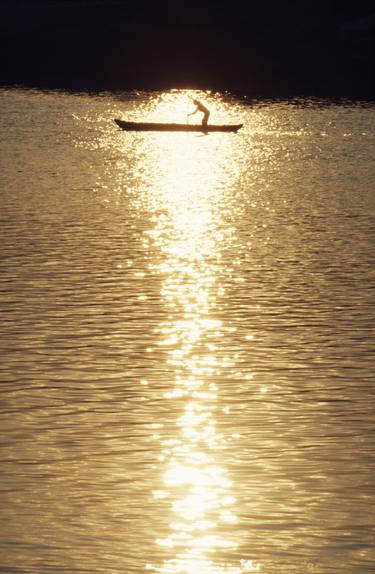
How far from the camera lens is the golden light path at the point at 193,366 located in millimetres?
23906

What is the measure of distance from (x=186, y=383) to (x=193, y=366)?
185 centimetres

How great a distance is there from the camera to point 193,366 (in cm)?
3644

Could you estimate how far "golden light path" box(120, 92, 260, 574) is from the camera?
2391 cm

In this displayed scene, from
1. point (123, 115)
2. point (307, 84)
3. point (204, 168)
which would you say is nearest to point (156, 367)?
point (204, 168)

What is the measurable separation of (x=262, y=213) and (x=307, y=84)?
430 ft

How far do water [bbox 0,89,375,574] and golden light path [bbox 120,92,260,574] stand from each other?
0.21 feet

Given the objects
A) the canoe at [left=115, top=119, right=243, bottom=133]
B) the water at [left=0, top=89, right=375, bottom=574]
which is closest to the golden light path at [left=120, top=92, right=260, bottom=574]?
the water at [left=0, top=89, right=375, bottom=574]

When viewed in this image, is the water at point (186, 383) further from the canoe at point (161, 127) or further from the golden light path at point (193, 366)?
the canoe at point (161, 127)

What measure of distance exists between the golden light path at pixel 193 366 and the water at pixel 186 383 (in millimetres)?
64

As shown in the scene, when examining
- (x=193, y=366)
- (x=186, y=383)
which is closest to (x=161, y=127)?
(x=193, y=366)

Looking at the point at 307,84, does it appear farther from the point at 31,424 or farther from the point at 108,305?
the point at 31,424

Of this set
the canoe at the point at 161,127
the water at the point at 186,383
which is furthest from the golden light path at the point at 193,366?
the canoe at the point at 161,127

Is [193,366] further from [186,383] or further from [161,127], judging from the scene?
[161,127]

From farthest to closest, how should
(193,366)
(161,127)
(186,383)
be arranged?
(161,127) < (193,366) < (186,383)
